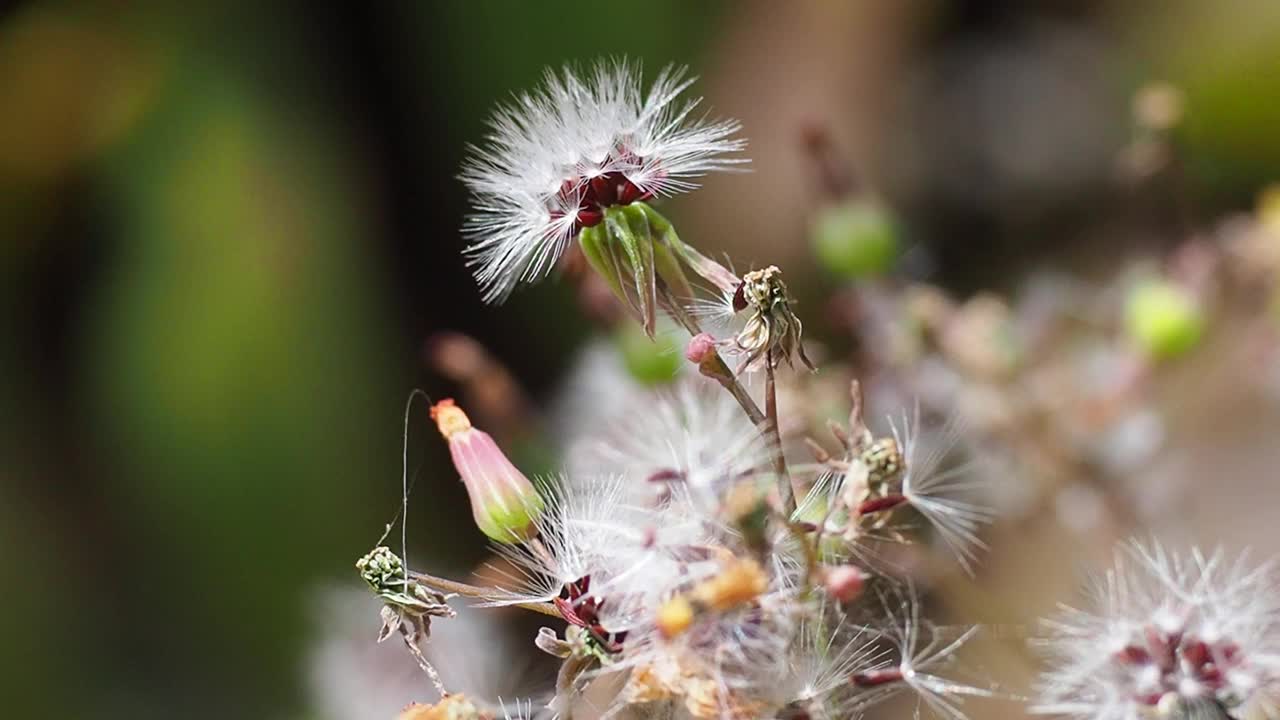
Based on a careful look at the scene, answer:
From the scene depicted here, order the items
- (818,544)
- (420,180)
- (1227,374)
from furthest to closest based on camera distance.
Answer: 1. (420,180)
2. (1227,374)
3. (818,544)

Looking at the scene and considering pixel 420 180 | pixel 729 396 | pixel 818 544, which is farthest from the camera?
pixel 420 180

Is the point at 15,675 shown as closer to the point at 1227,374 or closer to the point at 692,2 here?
the point at 692,2

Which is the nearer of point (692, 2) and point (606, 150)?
point (606, 150)

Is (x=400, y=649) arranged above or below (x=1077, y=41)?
below

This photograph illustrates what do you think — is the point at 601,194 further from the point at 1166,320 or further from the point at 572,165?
the point at 1166,320

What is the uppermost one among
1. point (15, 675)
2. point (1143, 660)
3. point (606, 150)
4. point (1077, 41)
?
point (1077, 41)

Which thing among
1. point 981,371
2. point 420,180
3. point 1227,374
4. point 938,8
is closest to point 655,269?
point 981,371
